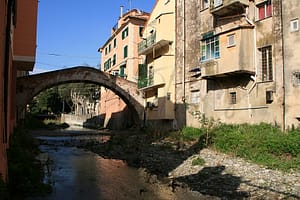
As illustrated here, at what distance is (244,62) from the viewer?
60.5 feet

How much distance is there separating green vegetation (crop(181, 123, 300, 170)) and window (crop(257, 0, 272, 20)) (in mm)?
5682

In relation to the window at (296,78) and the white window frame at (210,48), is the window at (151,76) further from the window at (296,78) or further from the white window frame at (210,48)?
the window at (296,78)

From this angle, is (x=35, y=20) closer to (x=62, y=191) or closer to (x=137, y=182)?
(x=62, y=191)

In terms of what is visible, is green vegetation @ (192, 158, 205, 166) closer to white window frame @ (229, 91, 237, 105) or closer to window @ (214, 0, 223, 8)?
white window frame @ (229, 91, 237, 105)

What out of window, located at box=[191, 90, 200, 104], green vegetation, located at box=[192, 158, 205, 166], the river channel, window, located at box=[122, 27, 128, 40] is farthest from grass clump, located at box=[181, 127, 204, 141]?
window, located at box=[122, 27, 128, 40]

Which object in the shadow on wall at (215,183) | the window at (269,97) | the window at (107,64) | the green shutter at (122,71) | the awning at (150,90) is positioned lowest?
the shadow on wall at (215,183)

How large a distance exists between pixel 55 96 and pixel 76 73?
3311cm

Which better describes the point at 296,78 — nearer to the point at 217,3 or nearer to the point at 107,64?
the point at 217,3

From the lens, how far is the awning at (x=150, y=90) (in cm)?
2927

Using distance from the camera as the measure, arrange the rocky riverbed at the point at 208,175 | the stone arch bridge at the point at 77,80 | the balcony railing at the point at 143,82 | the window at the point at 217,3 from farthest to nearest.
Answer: the balcony railing at the point at 143,82 < the stone arch bridge at the point at 77,80 < the window at the point at 217,3 < the rocky riverbed at the point at 208,175

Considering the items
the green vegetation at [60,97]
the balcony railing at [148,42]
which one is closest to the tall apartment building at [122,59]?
the balcony railing at [148,42]

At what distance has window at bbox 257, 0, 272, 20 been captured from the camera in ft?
59.3

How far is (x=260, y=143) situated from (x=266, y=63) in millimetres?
5237

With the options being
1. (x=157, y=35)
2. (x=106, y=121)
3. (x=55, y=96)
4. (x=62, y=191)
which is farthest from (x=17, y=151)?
(x=55, y=96)
